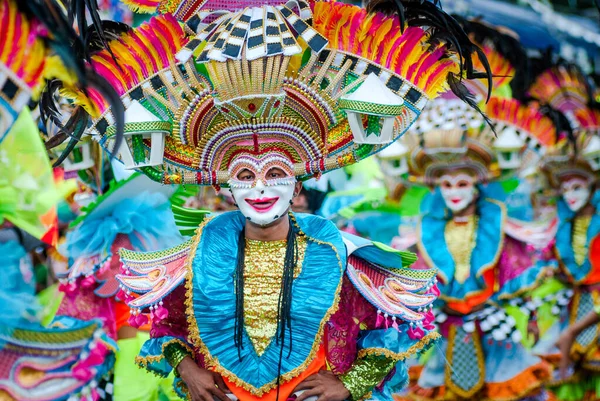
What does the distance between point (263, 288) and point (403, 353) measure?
66cm

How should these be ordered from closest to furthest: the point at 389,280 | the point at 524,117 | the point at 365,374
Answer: the point at 365,374
the point at 389,280
the point at 524,117

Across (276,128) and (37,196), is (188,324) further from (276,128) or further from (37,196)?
(37,196)

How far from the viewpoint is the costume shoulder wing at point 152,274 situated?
4441mm

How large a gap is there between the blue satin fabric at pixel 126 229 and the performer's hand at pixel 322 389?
2293mm

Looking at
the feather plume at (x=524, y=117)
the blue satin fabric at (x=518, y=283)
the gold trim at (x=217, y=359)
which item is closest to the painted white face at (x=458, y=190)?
the feather plume at (x=524, y=117)

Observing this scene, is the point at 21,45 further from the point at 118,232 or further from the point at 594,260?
the point at 594,260

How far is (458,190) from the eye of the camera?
819cm

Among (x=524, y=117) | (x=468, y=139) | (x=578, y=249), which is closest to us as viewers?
(x=468, y=139)

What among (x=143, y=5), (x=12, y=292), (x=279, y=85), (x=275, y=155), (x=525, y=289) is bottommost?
(x=525, y=289)

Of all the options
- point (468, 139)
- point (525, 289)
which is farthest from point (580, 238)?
point (468, 139)

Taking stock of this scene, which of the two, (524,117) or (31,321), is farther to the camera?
(524,117)

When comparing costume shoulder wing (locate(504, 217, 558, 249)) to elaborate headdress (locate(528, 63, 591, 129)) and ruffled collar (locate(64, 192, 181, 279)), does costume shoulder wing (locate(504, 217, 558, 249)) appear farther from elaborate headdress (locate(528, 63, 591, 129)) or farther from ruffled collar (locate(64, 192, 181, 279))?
ruffled collar (locate(64, 192, 181, 279))

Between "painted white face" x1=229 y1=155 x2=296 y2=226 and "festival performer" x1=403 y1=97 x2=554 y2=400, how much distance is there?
3.86m

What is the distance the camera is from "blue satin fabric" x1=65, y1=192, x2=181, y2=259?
638 centimetres
